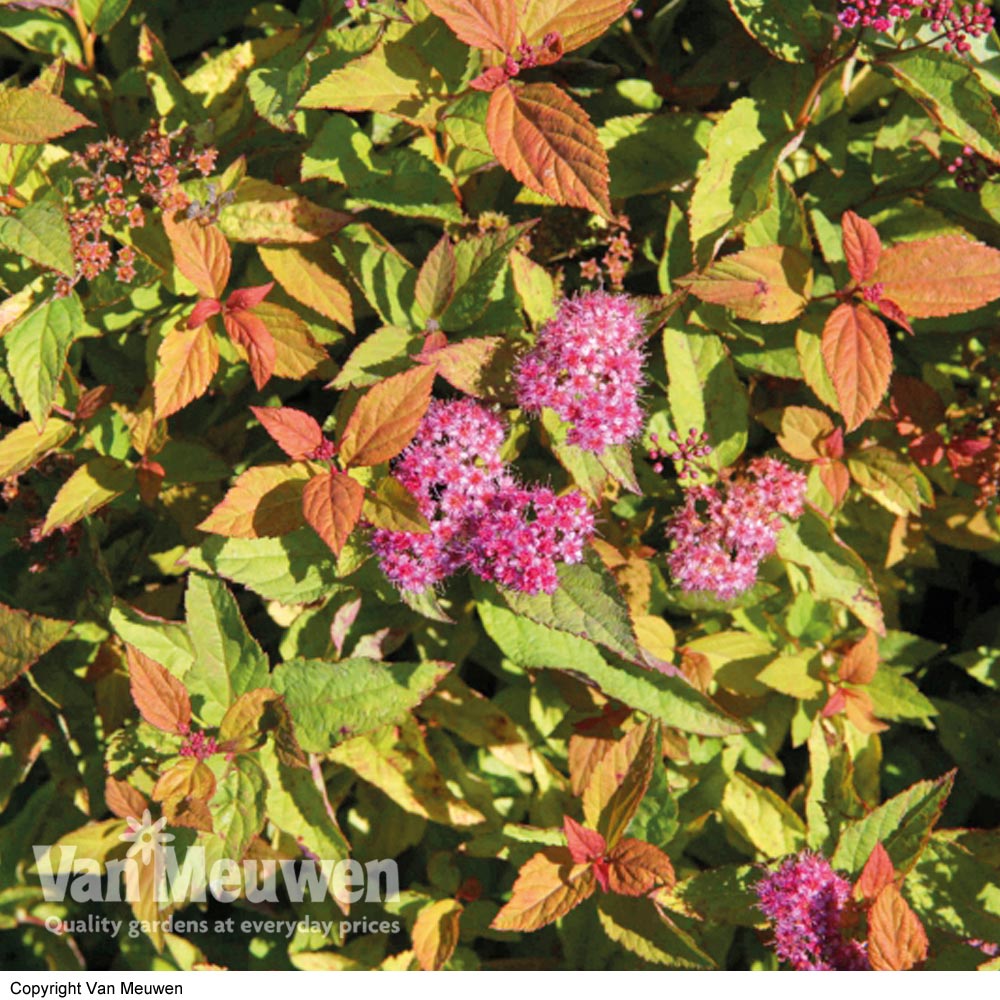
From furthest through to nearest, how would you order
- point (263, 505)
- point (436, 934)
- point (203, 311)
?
1. point (436, 934)
2. point (203, 311)
3. point (263, 505)

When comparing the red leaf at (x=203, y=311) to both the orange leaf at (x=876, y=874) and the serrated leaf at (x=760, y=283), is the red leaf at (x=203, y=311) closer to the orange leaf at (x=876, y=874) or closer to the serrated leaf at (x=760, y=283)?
the serrated leaf at (x=760, y=283)

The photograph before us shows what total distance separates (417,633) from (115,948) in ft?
4.56

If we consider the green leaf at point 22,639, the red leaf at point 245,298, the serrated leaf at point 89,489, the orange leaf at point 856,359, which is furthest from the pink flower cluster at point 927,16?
the green leaf at point 22,639

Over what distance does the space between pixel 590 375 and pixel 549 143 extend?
424mm

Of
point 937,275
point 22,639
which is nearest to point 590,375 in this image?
point 937,275

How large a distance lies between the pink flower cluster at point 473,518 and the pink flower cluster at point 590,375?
0.12 metres

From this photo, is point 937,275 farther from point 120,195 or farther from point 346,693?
point 120,195

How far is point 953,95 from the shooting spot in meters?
1.99

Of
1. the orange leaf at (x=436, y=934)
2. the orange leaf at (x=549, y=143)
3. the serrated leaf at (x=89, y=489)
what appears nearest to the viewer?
the orange leaf at (x=549, y=143)

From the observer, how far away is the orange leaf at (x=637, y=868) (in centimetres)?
207

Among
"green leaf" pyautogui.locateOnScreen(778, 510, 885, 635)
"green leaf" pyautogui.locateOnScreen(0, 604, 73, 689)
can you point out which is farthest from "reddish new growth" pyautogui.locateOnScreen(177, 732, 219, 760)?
"green leaf" pyautogui.locateOnScreen(778, 510, 885, 635)

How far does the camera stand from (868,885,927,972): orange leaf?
190cm

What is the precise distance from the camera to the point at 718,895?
221 cm
